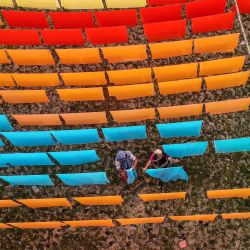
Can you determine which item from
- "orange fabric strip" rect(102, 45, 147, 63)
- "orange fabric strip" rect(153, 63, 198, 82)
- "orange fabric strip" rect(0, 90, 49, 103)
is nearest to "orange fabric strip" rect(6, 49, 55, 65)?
"orange fabric strip" rect(0, 90, 49, 103)

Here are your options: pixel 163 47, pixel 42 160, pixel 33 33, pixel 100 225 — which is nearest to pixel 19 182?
pixel 42 160

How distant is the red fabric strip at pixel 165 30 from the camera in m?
7.88

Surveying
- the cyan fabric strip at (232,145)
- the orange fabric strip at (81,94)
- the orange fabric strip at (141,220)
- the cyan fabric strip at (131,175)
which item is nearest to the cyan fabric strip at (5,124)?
the orange fabric strip at (81,94)

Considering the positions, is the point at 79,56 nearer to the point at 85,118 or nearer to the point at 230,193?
the point at 85,118

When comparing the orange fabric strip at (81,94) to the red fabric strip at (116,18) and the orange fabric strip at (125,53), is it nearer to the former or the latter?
the orange fabric strip at (125,53)

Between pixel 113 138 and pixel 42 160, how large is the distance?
1.21m

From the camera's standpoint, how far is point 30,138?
7.56m

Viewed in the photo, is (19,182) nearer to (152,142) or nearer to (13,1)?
(152,142)

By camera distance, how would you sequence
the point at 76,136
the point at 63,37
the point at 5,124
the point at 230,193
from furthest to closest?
1. the point at 63,37
2. the point at 5,124
3. the point at 76,136
4. the point at 230,193

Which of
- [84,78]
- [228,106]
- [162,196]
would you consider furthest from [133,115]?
[228,106]

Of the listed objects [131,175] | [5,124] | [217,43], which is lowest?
[131,175]

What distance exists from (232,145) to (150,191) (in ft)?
4.96

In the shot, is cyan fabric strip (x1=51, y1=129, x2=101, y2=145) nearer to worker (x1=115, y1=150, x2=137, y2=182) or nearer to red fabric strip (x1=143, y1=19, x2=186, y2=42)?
worker (x1=115, y1=150, x2=137, y2=182)

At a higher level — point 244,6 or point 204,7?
point 244,6
